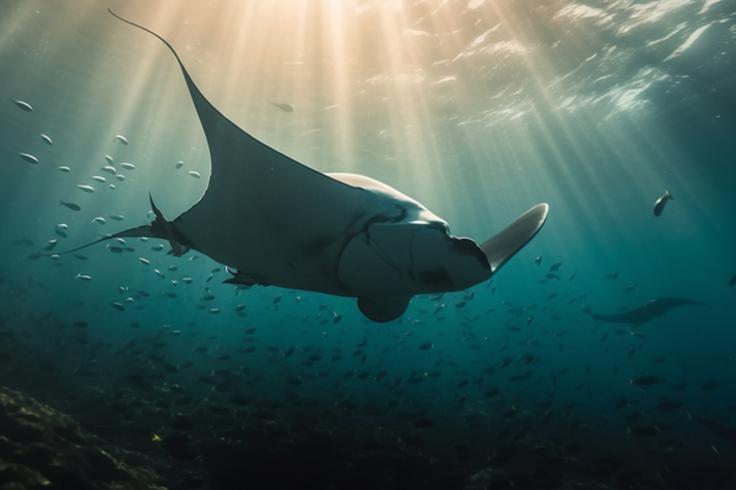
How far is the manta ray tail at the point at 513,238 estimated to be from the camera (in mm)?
2430

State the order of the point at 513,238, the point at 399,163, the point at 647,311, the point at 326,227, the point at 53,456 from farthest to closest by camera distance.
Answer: the point at 399,163
the point at 647,311
the point at 53,456
the point at 326,227
the point at 513,238

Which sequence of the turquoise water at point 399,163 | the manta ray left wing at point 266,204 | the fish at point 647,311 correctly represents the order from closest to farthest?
the manta ray left wing at point 266,204
the turquoise water at point 399,163
the fish at point 647,311

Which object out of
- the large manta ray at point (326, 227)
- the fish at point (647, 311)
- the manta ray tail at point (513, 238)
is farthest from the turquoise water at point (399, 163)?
the manta ray tail at point (513, 238)

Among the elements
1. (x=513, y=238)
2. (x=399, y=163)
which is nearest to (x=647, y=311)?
(x=399, y=163)

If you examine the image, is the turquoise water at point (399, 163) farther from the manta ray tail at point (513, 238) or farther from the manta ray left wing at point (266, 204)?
the manta ray tail at point (513, 238)

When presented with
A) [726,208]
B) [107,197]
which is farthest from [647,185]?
[107,197]

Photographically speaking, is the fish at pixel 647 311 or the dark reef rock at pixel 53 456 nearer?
the dark reef rock at pixel 53 456

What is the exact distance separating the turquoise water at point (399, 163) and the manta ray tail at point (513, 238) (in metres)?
5.37

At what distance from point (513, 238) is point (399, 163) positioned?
1049 inches

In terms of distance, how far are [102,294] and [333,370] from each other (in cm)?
→ 2774

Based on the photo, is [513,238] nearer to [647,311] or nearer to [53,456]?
[53,456]

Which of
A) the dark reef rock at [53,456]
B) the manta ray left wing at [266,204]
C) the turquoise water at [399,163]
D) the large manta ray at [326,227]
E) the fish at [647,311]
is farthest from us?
the fish at [647,311]

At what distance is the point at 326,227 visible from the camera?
280 cm

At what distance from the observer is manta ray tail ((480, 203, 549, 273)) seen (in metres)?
2.43
